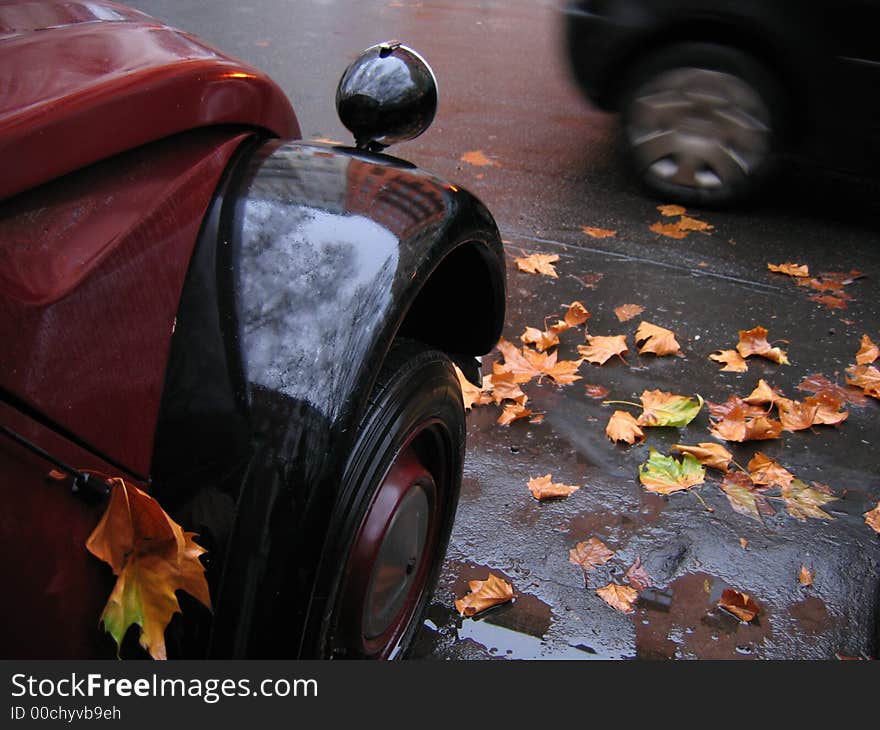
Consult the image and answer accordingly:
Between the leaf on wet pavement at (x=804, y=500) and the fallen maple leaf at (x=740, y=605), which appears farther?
the leaf on wet pavement at (x=804, y=500)

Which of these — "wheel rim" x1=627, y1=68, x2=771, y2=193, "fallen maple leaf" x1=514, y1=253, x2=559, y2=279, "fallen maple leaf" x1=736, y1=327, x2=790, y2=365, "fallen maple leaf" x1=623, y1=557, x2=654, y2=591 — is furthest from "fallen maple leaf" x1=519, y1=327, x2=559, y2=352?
"wheel rim" x1=627, y1=68, x2=771, y2=193

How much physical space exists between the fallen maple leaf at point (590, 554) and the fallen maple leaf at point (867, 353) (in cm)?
147

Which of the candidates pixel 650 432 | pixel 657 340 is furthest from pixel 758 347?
pixel 650 432

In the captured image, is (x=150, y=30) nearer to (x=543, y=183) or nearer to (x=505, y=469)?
(x=505, y=469)

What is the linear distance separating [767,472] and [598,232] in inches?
71.8

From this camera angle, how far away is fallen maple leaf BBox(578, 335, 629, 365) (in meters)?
3.46

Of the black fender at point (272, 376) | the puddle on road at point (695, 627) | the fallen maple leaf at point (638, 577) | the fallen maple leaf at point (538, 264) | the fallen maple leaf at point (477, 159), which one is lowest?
the puddle on road at point (695, 627)

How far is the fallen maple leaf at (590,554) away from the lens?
2602 millimetres

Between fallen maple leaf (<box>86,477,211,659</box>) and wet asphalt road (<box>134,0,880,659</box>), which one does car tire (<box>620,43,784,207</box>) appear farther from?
fallen maple leaf (<box>86,477,211,659</box>)

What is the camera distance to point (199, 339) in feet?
4.91

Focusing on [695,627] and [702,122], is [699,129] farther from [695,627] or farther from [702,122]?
[695,627]

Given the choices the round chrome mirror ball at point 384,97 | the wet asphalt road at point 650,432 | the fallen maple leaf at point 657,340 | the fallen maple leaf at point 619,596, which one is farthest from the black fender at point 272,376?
the fallen maple leaf at point 657,340

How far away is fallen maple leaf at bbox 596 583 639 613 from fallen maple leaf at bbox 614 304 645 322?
1.45 m

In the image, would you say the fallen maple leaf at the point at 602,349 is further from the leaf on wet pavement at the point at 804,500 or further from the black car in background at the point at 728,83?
the black car in background at the point at 728,83
